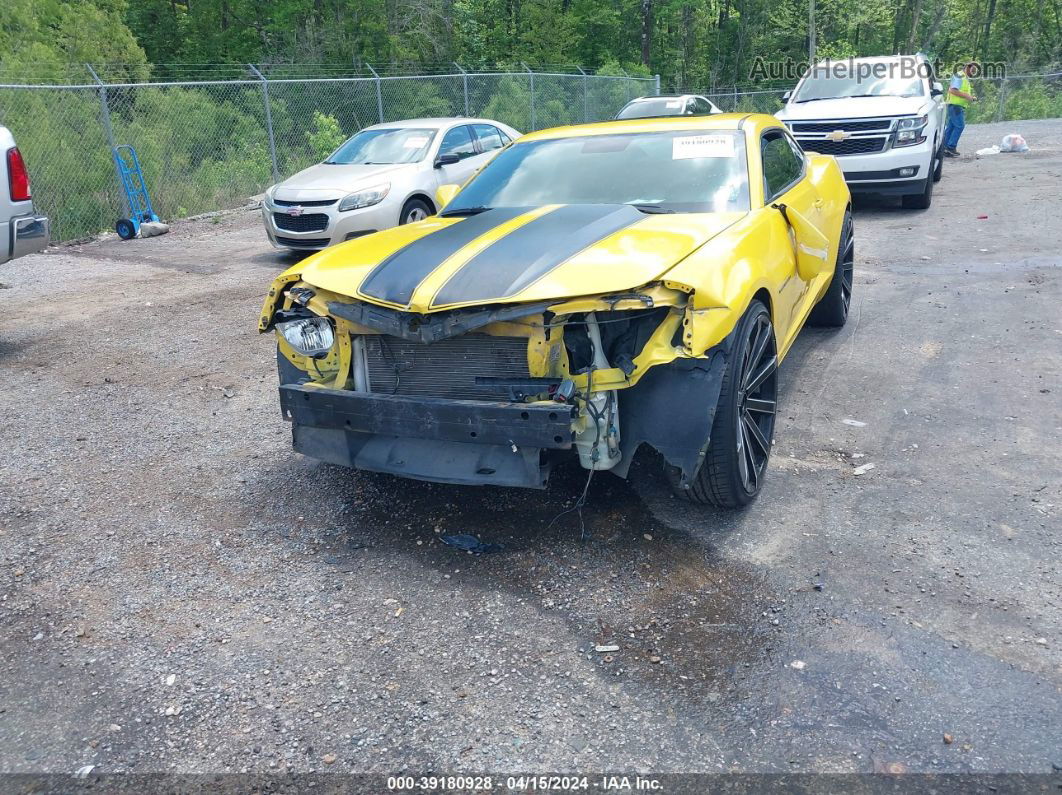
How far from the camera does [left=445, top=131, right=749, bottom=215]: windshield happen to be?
4.64 metres

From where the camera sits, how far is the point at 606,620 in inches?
127

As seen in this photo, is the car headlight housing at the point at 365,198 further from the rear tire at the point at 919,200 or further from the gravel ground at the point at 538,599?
the rear tire at the point at 919,200

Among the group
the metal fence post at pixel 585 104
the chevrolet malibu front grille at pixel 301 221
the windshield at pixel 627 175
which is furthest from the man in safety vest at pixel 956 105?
the windshield at pixel 627 175

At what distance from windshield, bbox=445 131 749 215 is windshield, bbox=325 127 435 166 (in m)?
5.95

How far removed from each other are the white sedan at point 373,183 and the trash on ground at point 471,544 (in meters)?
6.77

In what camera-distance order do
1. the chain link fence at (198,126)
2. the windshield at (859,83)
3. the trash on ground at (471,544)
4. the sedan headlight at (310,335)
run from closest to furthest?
1. the trash on ground at (471,544)
2. the sedan headlight at (310,335)
3. the windshield at (859,83)
4. the chain link fence at (198,126)

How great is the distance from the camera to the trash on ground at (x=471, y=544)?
3.71 m

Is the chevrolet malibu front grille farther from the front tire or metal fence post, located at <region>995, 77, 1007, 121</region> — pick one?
metal fence post, located at <region>995, 77, 1007, 121</region>

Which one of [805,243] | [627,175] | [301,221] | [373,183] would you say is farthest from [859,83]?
[627,175]

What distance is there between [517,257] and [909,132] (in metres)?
9.59

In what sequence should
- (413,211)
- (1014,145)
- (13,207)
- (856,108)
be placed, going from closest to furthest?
(13,207) < (413,211) < (856,108) < (1014,145)

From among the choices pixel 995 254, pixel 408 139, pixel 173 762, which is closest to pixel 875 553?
pixel 173 762

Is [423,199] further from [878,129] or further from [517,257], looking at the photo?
[517,257]

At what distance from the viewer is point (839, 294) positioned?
6.54 meters
